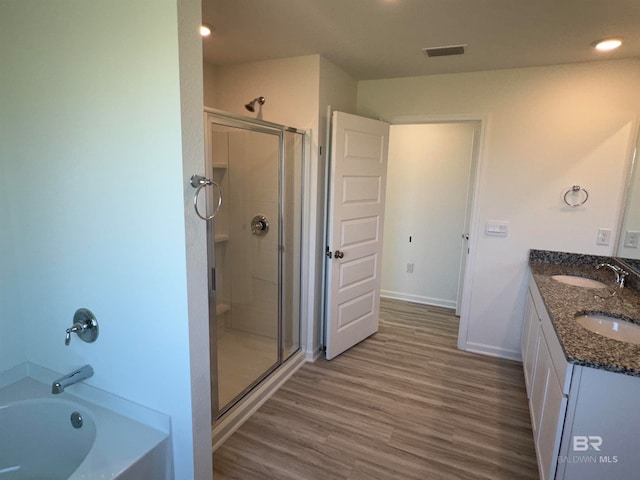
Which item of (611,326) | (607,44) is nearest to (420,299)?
(611,326)

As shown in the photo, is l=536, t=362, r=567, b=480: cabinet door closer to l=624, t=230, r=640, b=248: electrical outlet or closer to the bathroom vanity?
the bathroom vanity

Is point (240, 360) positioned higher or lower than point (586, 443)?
lower

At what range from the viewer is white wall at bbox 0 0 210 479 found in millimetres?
1333

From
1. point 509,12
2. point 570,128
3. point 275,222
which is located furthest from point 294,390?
point 570,128

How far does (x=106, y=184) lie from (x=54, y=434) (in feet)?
4.12

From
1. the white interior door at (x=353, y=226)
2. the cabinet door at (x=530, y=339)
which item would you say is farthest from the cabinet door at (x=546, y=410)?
the white interior door at (x=353, y=226)

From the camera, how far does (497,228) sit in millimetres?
3023

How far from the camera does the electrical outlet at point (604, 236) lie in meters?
2.73

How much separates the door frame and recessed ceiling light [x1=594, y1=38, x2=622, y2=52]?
800 millimetres

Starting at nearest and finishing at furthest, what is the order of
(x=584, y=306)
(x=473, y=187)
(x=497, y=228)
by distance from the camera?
(x=584, y=306), (x=497, y=228), (x=473, y=187)

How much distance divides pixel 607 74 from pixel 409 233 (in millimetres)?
2390

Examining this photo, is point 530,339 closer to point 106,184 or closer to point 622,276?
point 622,276

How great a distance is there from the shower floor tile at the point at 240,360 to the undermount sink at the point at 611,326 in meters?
2.08

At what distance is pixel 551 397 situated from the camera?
1652mm
